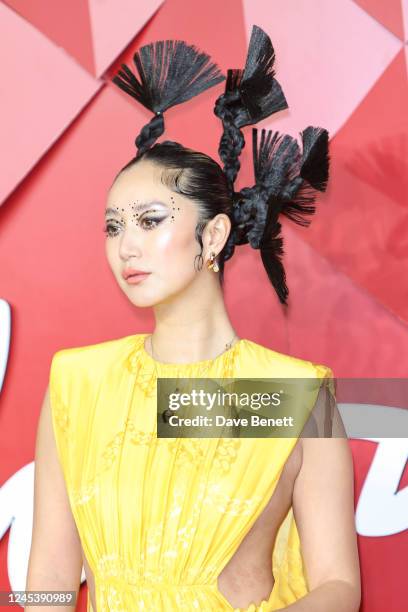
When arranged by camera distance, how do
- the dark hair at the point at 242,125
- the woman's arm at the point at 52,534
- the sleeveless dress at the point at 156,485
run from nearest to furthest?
the sleeveless dress at the point at 156,485, the woman's arm at the point at 52,534, the dark hair at the point at 242,125

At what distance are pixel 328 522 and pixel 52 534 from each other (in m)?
0.46

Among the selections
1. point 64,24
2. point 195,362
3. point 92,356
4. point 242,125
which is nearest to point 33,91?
point 64,24

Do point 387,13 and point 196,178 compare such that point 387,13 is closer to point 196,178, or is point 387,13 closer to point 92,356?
point 196,178

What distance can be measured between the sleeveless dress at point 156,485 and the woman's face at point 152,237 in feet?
0.51

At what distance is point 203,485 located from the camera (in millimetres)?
1488

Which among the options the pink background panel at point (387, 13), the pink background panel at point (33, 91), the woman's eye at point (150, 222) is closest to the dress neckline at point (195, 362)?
the woman's eye at point (150, 222)

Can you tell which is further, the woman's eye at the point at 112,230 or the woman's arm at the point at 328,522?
the woman's eye at the point at 112,230

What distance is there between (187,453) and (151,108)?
0.62 meters

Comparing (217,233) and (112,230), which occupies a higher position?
(217,233)

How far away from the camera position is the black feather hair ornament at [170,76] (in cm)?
167

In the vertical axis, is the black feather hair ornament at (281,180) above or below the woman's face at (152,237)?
above

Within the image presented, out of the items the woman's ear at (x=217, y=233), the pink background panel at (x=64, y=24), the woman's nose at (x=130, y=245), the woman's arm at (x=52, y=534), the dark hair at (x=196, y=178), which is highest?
the pink background panel at (x=64, y=24)

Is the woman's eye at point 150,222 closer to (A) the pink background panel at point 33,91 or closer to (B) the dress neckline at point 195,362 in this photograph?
(B) the dress neckline at point 195,362

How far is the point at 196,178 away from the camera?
1.58 metres
